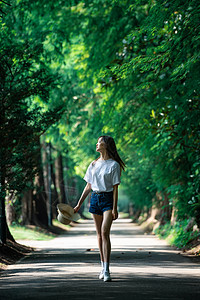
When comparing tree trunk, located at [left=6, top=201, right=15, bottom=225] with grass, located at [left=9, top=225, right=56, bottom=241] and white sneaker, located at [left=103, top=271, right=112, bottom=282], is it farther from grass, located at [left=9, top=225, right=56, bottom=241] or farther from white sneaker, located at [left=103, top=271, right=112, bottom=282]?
white sneaker, located at [left=103, top=271, right=112, bottom=282]

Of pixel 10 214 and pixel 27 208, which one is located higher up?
pixel 27 208

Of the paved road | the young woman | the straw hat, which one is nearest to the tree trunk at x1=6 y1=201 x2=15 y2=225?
the paved road

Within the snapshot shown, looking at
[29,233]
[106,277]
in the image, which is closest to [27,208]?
[29,233]

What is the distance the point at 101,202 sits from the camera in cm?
874

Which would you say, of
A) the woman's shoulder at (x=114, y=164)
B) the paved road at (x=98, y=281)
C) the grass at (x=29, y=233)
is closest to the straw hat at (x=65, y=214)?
the paved road at (x=98, y=281)

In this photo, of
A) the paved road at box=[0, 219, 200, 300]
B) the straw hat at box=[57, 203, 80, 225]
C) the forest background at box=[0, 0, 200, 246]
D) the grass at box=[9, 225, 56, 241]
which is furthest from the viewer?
the grass at box=[9, 225, 56, 241]

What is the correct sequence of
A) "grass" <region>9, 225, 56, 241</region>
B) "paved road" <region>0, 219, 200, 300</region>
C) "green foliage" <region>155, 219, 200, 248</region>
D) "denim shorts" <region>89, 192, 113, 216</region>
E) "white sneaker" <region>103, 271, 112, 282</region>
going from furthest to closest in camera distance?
1. "grass" <region>9, 225, 56, 241</region>
2. "green foliage" <region>155, 219, 200, 248</region>
3. "denim shorts" <region>89, 192, 113, 216</region>
4. "white sneaker" <region>103, 271, 112, 282</region>
5. "paved road" <region>0, 219, 200, 300</region>

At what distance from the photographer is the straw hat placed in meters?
8.99

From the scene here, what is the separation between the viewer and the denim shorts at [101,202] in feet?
28.6

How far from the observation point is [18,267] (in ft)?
37.8

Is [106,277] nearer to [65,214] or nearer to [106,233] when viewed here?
[106,233]

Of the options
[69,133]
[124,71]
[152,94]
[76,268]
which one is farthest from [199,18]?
[69,133]

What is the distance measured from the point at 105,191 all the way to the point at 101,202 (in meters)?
0.18

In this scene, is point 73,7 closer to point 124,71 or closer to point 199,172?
point 199,172
